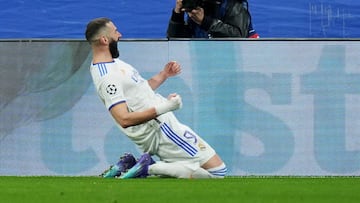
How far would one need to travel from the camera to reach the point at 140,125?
10.1 m

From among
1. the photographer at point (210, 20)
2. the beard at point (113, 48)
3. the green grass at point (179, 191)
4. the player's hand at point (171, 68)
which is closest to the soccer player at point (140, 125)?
the beard at point (113, 48)

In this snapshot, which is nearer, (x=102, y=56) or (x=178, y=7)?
(x=102, y=56)

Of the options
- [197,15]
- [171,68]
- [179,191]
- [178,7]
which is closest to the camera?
[179,191]

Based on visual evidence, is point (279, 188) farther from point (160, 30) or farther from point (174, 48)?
point (160, 30)

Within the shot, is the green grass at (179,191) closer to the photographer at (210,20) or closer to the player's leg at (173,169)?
the player's leg at (173,169)

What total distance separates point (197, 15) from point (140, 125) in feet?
8.85

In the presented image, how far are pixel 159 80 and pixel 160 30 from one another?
3.00 meters

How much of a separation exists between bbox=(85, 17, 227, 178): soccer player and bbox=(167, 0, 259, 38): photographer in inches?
86.0

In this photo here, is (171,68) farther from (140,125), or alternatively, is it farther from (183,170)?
(183,170)

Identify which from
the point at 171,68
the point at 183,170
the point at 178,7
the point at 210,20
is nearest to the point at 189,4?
the point at 178,7

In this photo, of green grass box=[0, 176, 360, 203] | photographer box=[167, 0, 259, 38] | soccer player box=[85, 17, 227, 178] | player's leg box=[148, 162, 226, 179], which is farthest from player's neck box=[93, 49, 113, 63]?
photographer box=[167, 0, 259, 38]

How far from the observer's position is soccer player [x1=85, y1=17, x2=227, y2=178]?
32.1 feet

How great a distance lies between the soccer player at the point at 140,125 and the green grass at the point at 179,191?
2.32 ft

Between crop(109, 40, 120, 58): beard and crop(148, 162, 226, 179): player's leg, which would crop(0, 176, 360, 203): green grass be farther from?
crop(109, 40, 120, 58): beard
